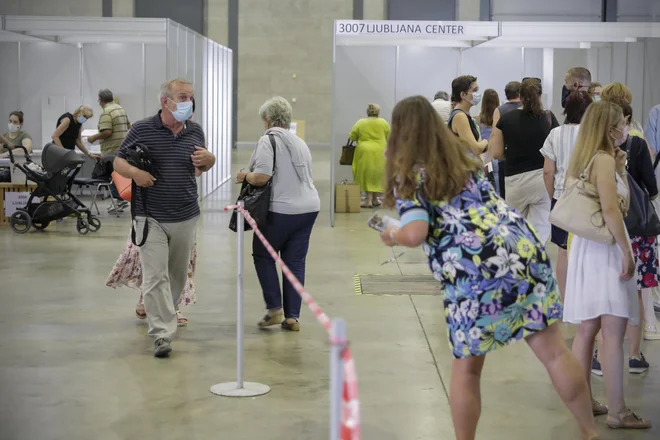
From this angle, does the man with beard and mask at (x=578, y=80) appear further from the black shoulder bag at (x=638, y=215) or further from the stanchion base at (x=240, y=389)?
the stanchion base at (x=240, y=389)

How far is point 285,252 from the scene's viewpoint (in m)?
6.12

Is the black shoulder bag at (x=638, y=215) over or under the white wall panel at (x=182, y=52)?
under

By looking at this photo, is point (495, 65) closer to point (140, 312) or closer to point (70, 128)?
point (70, 128)

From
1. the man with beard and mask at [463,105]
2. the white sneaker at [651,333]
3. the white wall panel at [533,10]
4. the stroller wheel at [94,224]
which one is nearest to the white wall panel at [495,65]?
the white wall panel at [533,10]

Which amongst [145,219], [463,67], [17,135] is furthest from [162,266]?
[463,67]

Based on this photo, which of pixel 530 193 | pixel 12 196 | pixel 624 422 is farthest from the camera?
pixel 12 196

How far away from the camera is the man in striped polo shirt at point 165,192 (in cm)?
541

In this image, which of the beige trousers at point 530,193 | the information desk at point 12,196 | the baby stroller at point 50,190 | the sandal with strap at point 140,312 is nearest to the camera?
the sandal with strap at point 140,312

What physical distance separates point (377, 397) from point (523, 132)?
9.24 ft

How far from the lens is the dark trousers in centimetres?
596

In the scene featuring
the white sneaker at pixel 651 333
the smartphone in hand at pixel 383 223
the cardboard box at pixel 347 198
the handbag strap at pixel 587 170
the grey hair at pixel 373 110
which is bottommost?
the white sneaker at pixel 651 333

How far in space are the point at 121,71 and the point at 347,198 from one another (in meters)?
4.68

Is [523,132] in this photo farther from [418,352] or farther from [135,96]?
[135,96]

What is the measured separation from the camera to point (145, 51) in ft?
49.8
